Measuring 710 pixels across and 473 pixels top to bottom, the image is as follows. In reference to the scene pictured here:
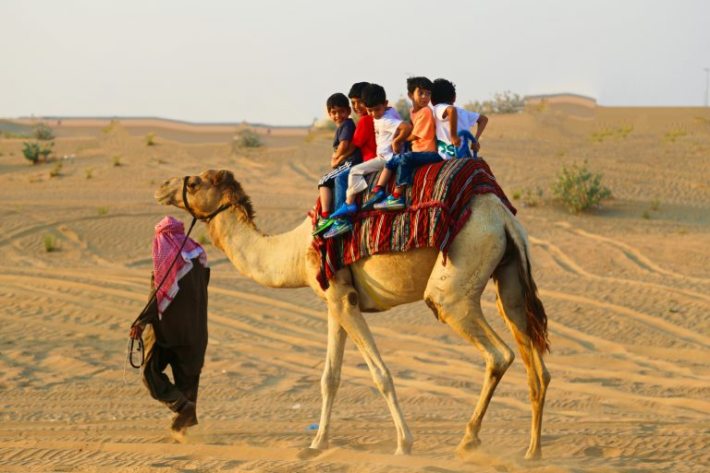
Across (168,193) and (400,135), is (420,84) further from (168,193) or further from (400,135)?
(168,193)

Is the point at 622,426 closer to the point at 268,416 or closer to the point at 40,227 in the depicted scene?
the point at 268,416

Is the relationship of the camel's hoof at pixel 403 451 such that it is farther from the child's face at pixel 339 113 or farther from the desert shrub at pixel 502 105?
the desert shrub at pixel 502 105

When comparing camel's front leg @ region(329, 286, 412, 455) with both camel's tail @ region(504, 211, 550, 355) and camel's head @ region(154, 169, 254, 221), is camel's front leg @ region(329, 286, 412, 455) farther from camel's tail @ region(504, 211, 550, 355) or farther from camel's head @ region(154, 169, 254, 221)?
camel's head @ region(154, 169, 254, 221)

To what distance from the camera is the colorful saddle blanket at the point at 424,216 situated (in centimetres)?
755

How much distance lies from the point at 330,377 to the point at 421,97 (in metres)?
2.36

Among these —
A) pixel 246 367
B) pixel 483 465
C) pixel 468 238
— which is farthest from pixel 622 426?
pixel 246 367

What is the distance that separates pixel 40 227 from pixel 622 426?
51.4 ft

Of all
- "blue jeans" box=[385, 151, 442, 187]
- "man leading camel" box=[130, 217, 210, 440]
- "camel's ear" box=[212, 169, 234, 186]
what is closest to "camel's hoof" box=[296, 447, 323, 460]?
"man leading camel" box=[130, 217, 210, 440]

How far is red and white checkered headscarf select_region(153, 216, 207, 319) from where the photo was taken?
891 centimetres

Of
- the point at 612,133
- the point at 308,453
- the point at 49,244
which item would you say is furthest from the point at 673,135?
the point at 308,453

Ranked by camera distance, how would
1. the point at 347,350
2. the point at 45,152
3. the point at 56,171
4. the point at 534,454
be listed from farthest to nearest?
the point at 45,152 < the point at 56,171 < the point at 347,350 < the point at 534,454

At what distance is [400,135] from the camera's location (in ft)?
26.2

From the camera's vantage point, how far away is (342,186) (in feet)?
26.6

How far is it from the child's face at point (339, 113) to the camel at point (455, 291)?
897 millimetres
